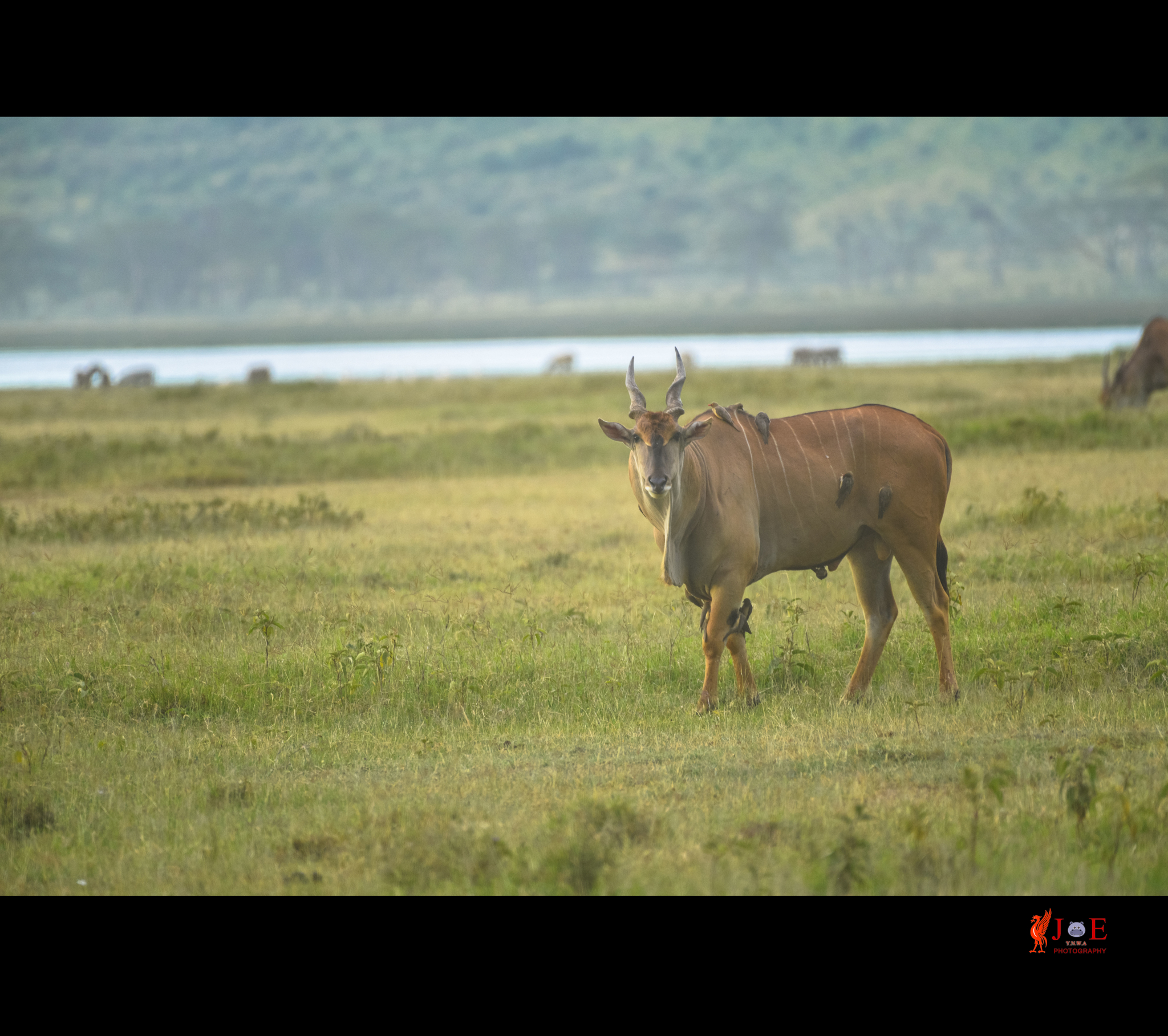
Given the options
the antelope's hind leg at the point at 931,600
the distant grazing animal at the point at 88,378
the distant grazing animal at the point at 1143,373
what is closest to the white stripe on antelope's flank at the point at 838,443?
the antelope's hind leg at the point at 931,600

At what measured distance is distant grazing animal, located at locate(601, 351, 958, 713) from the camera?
28.8 feet

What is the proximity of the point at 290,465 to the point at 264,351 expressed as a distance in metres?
87.2

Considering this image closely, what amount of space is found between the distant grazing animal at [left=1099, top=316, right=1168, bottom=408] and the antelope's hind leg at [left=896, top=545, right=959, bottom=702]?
1813 cm

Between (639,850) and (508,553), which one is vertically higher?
(508,553)

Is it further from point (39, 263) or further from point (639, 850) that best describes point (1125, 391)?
point (39, 263)

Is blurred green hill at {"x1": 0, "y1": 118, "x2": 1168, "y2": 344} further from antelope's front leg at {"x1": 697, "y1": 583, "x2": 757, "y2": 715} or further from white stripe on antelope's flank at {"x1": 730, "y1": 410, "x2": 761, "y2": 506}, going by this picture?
antelope's front leg at {"x1": 697, "y1": 583, "x2": 757, "y2": 715}

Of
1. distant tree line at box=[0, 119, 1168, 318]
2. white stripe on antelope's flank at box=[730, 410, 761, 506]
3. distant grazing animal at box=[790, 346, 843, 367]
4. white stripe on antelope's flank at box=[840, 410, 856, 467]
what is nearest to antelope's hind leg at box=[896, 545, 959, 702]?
white stripe on antelope's flank at box=[840, 410, 856, 467]

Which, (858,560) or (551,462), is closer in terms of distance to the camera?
(858,560)

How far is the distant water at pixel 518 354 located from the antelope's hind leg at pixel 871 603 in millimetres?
37894

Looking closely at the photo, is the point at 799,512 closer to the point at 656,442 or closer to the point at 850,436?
the point at 850,436

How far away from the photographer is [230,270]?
167m

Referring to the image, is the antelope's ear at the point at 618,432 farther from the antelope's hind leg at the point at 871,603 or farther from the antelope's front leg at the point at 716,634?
the antelope's hind leg at the point at 871,603

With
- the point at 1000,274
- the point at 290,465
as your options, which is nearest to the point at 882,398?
the point at 290,465
